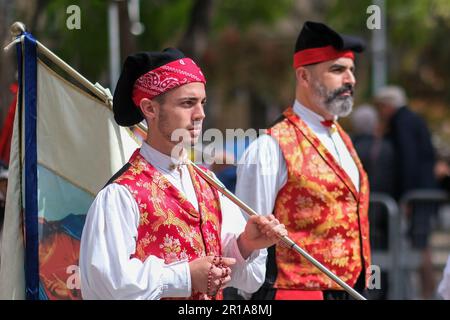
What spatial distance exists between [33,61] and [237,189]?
52.9 inches

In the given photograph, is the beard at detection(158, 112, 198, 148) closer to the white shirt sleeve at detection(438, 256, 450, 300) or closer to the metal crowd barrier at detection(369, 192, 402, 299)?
the white shirt sleeve at detection(438, 256, 450, 300)

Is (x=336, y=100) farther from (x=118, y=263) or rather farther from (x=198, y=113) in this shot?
(x=118, y=263)

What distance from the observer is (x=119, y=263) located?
3.62 metres

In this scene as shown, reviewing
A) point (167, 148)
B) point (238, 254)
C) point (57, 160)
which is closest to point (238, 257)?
point (238, 254)

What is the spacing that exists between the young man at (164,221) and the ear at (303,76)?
139 centimetres

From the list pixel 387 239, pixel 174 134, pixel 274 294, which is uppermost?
pixel 387 239

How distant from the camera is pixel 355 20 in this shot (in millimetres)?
22016

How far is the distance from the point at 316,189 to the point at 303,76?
626 mm

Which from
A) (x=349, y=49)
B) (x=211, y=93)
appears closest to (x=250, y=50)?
(x=211, y=93)

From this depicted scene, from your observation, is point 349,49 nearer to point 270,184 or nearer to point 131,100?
point 270,184

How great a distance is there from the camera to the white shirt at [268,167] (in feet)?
16.5

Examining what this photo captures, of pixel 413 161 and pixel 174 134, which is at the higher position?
pixel 413 161

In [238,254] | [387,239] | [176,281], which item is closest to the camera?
[176,281]
